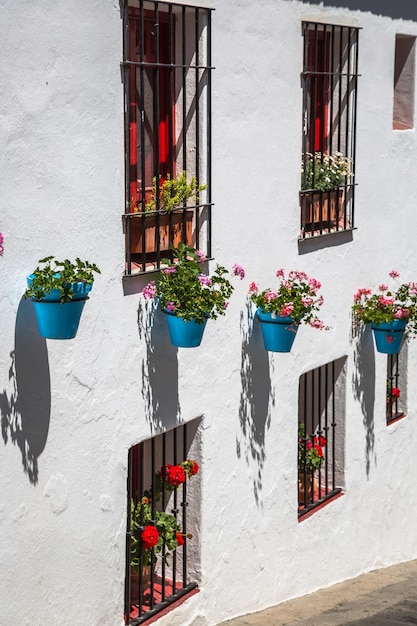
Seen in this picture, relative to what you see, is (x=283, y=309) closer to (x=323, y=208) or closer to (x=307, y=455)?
(x=323, y=208)

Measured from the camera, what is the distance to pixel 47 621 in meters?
6.39

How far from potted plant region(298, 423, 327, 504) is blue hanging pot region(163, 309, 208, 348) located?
9.51 ft

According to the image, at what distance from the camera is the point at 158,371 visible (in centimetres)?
725

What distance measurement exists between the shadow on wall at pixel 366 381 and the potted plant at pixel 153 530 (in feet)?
8.94

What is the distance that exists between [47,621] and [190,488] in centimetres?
183

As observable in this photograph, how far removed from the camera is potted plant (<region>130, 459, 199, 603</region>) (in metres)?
7.43

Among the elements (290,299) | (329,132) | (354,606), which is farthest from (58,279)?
(354,606)

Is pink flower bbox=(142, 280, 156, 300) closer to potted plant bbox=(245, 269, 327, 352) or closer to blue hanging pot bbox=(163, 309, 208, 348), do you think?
blue hanging pot bbox=(163, 309, 208, 348)

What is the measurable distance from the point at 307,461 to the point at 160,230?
3249 millimetres

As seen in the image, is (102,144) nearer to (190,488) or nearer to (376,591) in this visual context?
(190,488)

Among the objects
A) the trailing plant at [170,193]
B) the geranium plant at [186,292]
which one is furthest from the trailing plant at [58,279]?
the trailing plant at [170,193]

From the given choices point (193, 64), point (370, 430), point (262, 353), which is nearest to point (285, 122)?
point (193, 64)

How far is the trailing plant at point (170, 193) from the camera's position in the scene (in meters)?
7.14

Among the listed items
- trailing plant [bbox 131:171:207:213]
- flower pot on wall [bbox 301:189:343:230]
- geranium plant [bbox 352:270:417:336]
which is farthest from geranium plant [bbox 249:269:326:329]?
geranium plant [bbox 352:270:417:336]
